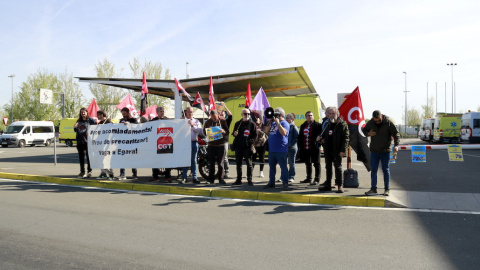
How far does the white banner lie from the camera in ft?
31.8

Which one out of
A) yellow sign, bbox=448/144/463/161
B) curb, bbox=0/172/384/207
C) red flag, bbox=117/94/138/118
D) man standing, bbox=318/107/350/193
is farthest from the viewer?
red flag, bbox=117/94/138/118

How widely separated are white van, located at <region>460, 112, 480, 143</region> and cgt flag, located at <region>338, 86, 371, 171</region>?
23.2 metres

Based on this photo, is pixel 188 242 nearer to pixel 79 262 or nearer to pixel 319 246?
pixel 79 262

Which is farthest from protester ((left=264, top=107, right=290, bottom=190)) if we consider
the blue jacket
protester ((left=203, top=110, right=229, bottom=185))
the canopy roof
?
the canopy roof

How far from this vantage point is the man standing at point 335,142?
7.97 meters

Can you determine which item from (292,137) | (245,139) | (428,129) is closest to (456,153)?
(292,137)

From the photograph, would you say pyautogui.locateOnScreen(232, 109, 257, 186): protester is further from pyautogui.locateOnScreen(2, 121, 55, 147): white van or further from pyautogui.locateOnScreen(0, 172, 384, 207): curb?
pyautogui.locateOnScreen(2, 121, 55, 147): white van

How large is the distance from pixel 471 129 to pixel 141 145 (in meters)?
26.2

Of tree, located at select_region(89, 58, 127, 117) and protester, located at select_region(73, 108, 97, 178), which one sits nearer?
protester, located at select_region(73, 108, 97, 178)

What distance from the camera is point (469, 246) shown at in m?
4.62

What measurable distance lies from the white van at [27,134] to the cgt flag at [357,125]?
29870 mm

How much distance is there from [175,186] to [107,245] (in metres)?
4.14

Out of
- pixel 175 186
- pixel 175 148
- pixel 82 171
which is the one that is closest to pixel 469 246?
pixel 175 186

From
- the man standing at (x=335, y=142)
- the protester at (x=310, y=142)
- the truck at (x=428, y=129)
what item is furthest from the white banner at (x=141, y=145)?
the truck at (x=428, y=129)
